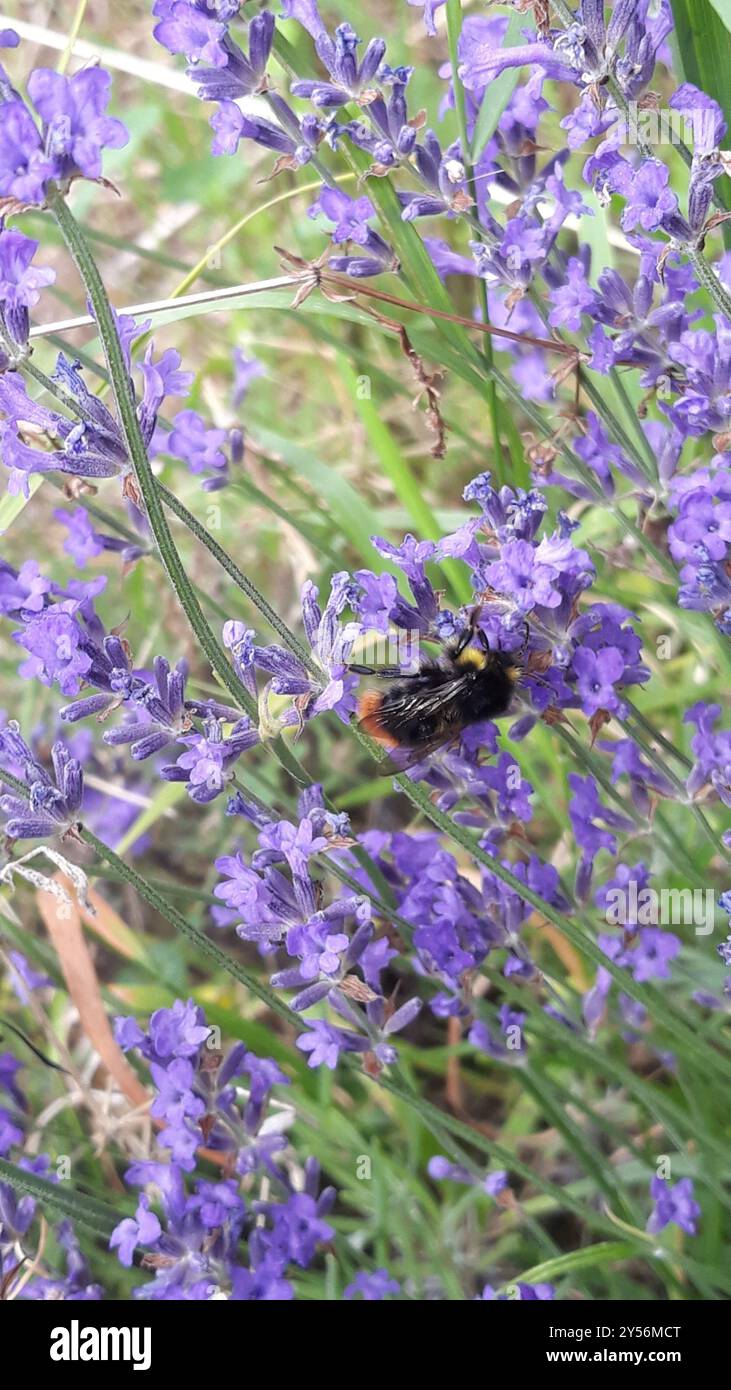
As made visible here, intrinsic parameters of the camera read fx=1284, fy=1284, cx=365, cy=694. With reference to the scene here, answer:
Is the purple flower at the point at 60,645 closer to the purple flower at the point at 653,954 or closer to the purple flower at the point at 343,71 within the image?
the purple flower at the point at 343,71

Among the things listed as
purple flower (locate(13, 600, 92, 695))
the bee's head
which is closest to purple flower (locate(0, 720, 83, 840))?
purple flower (locate(13, 600, 92, 695))

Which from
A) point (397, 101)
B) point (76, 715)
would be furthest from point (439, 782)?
point (397, 101)

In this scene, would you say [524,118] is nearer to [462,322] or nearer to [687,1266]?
[462,322]

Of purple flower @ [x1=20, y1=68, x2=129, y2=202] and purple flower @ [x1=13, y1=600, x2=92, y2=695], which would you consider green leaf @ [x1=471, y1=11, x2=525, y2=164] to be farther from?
purple flower @ [x1=13, y1=600, x2=92, y2=695]

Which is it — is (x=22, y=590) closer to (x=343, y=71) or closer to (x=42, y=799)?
(x=42, y=799)

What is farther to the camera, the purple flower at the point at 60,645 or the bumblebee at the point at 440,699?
the bumblebee at the point at 440,699

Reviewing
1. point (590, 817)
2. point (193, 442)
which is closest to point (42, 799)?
point (193, 442)
